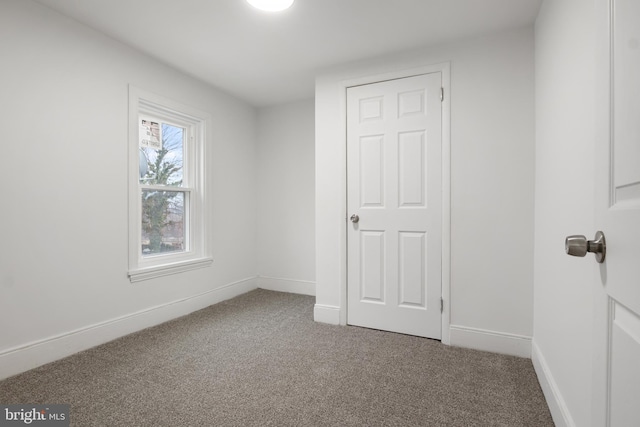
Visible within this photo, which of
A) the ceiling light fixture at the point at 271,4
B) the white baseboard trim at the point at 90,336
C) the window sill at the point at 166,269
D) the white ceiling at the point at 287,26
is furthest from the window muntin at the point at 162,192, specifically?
the ceiling light fixture at the point at 271,4

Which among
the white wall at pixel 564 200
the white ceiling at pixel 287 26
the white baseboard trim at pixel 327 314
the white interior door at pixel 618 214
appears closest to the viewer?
the white interior door at pixel 618 214

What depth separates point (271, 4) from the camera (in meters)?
1.95

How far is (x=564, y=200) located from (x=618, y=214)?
1.09 metres

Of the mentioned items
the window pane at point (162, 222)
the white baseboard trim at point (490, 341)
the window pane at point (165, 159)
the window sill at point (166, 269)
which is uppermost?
the window pane at point (165, 159)

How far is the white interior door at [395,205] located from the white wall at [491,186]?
0.15 meters

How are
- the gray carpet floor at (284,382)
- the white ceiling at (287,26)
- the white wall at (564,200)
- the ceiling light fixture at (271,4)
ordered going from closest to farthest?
the white wall at (564,200), the gray carpet floor at (284,382), the ceiling light fixture at (271,4), the white ceiling at (287,26)

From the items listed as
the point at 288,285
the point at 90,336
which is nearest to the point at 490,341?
the point at 288,285

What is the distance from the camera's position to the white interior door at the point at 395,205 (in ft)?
8.29

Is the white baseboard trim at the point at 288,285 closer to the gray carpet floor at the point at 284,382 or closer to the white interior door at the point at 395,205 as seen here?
the white interior door at the point at 395,205

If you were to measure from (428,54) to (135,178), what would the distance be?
2636 millimetres

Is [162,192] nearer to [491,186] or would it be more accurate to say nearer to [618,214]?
[491,186]

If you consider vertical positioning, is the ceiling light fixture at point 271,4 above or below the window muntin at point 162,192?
above

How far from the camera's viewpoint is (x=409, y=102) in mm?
2598

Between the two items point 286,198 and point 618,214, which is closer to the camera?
point 618,214
